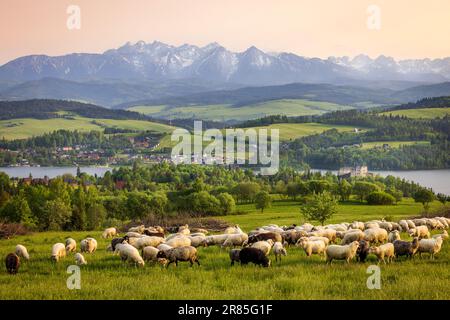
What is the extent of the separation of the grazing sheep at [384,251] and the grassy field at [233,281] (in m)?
0.39

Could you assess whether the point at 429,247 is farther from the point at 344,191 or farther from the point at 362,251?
the point at 344,191

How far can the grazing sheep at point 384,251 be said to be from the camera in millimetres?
17969

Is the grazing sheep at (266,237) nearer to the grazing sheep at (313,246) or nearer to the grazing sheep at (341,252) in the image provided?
the grazing sheep at (313,246)

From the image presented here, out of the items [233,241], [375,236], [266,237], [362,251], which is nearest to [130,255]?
[233,241]

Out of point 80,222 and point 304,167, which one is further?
point 304,167

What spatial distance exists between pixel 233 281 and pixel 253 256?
300cm

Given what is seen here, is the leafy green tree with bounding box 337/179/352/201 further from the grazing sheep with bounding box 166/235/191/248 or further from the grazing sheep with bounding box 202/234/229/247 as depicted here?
the grazing sheep with bounding box 166/235/191/248

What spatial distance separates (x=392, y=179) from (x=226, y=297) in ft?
395

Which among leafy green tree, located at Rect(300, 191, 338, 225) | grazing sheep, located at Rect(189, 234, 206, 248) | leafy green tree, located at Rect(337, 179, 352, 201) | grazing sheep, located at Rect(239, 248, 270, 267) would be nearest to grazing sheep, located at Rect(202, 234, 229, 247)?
grazing sheep, located at Rect(189, 234, 206, 248)

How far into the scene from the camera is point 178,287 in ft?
46.1

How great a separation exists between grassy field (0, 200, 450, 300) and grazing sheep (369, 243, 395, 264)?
0.39m
